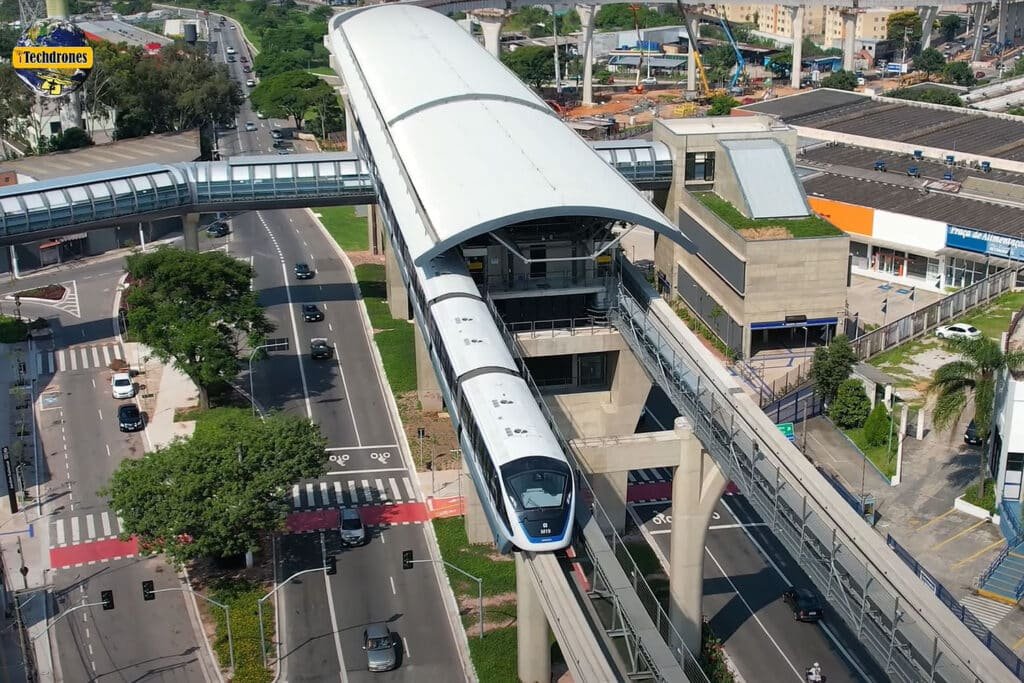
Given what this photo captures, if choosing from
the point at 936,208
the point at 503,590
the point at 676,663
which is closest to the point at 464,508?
the point at 503,590

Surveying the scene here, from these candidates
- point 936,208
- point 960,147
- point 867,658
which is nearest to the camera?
point 867,658

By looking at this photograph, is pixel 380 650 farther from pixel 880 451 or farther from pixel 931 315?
pixel 931 315

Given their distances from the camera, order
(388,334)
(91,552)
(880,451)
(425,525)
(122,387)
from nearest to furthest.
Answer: (91,552), (425,525), (880,451), (122,387), (388,334)

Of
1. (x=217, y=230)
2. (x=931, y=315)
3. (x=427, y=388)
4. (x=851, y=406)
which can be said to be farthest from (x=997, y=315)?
(x=217, y=230)

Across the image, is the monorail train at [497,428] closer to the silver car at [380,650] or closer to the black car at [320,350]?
the silver car at [380,650]

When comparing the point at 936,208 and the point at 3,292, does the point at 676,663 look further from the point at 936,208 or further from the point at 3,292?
the point at 3,292

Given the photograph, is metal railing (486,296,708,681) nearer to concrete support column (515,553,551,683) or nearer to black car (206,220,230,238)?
concrete support column (515,553,551,683)

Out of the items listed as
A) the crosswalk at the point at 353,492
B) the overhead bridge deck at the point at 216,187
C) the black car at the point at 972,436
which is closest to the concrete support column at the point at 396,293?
the overhead bridge deck at the point at 216,187
